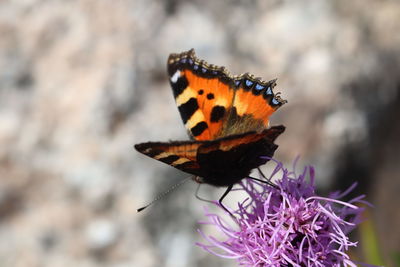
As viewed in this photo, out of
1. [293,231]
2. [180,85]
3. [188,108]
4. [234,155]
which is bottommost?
[293,231]

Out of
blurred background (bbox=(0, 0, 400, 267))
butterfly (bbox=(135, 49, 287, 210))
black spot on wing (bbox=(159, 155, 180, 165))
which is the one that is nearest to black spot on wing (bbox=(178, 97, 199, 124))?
butterfly (bbox=(135, 49, 287, 210))

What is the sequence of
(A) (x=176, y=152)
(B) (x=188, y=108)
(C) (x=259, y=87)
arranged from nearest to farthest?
1. (A) (x=176, y=152)
2. (C) (x=259, y=87)
3. (B) (x=188, y=108)

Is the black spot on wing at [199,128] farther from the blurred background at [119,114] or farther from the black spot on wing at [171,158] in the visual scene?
the blurred background at [119,114]

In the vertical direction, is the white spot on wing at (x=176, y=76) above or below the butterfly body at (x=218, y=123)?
above

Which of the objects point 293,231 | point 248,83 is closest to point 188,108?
point 248,83

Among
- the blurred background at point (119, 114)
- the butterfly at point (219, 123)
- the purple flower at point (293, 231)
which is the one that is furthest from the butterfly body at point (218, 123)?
the blurred background at point (119, 114)

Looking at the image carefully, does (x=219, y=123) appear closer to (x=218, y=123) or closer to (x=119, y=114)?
(x=218, y=123)

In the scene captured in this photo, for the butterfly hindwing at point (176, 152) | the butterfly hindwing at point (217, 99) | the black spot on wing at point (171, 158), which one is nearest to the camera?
the butterfly hindwing at point (176, 152)

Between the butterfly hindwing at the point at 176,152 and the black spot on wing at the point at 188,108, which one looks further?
the black spot on wing at the point at 188,108

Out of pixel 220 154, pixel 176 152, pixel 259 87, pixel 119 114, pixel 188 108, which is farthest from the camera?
pixel 119 114
